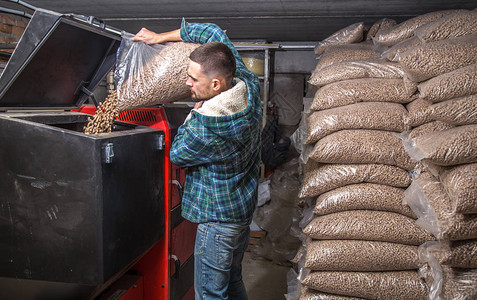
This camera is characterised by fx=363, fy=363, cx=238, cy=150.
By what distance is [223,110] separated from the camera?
1.48 meters

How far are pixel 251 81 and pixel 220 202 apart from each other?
596mm

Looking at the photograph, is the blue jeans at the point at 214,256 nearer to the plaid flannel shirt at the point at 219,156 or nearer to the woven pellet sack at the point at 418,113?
the plaid flannel shirt at the point at 219,156

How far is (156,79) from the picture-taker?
5.25 feet

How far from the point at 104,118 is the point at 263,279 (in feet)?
6.80

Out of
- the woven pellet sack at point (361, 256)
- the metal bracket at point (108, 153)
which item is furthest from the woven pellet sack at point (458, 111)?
the metal bracket at point (108, 153)

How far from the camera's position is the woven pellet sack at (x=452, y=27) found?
1.85 m

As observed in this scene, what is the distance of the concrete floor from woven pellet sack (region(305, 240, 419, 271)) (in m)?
0.99

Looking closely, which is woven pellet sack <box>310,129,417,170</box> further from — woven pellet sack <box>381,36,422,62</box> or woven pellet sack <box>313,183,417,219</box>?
woven pellet sack <box>381,36,422,62</box>

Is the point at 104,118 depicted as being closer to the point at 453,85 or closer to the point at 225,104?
the point at 225,104

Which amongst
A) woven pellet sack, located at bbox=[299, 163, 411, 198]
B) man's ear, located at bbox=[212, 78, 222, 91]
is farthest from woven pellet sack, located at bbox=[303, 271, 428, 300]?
man's ear, located at bbox=[212, 78, 222, 91]

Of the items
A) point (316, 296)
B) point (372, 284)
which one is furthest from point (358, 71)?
point (316, 296)

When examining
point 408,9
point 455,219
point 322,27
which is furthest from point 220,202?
point 322,27

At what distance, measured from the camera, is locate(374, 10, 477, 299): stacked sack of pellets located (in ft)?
4.96

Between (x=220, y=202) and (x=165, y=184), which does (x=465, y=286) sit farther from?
(x=165, y=184)
